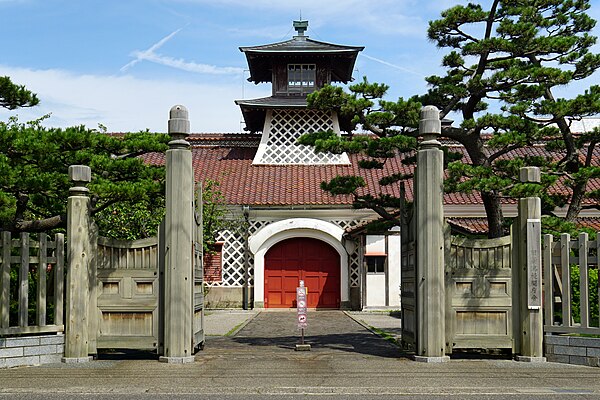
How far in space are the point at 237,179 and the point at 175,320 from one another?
15939 millimetres

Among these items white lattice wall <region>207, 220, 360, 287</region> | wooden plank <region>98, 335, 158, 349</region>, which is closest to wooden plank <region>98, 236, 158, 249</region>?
wooden plank <region>98, 335, 158, 349</region>

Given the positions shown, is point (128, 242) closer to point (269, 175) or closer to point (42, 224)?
point (42, 224)

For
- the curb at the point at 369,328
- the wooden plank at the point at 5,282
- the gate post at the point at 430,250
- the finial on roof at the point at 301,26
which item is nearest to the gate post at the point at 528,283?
the gate post at the point at 430,250

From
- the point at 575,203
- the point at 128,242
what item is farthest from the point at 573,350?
the point at 128,242

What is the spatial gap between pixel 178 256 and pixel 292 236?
13783 mm

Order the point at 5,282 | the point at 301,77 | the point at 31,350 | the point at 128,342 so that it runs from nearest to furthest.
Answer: the point at 5,282
the point at 31,350
the point at 128,342
the point at 301,77

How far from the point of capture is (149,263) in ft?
34.0

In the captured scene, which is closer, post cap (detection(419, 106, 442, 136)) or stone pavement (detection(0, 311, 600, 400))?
stone pavement (detection(0, 311, 600, 400))

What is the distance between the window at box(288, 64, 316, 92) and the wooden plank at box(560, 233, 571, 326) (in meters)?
18.2

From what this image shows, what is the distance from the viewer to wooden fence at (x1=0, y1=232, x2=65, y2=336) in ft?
31.3

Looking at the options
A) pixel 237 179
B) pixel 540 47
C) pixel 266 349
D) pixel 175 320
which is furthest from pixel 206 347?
pixel 237 179

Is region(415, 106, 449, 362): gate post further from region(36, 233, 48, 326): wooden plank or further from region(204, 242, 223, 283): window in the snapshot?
region(204, 242, 223, 283): window

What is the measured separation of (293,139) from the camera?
26.7 metres

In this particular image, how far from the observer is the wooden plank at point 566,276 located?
388 inches
